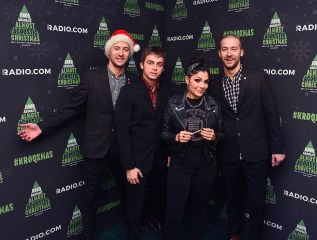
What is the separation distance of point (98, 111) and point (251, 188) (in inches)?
54.2

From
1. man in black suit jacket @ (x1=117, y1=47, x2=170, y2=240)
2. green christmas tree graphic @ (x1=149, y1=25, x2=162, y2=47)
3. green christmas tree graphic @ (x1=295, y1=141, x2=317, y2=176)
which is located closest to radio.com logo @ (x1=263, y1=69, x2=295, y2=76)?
green christmas tree graphic @ (x1=295, y1=141, x2=317, y2=176)

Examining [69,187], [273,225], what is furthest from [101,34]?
[273,225]

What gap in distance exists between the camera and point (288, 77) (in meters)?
2.41

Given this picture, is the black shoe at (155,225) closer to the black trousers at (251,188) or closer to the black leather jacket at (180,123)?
the black trousers at (251,188)

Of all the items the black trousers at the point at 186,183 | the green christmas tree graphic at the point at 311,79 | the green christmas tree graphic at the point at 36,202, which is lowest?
the green christmas tree graphic at the point at 36,202

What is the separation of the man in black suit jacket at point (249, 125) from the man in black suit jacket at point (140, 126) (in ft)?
1.71

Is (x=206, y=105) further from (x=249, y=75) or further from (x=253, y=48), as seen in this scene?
(x=253, y=48)

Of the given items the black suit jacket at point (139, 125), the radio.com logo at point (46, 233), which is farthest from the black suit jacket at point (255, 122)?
the radio.com logo at point (46, 233)

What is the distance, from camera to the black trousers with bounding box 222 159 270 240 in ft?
7.53

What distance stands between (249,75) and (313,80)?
0.51m

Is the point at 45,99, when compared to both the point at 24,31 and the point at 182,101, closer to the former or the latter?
the point at 24,31

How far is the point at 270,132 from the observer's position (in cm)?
226

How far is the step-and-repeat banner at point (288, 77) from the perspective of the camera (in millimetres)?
2307

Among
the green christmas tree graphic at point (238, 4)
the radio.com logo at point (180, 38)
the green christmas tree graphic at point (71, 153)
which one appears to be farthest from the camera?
the radio.com logo at point (180, 38)
